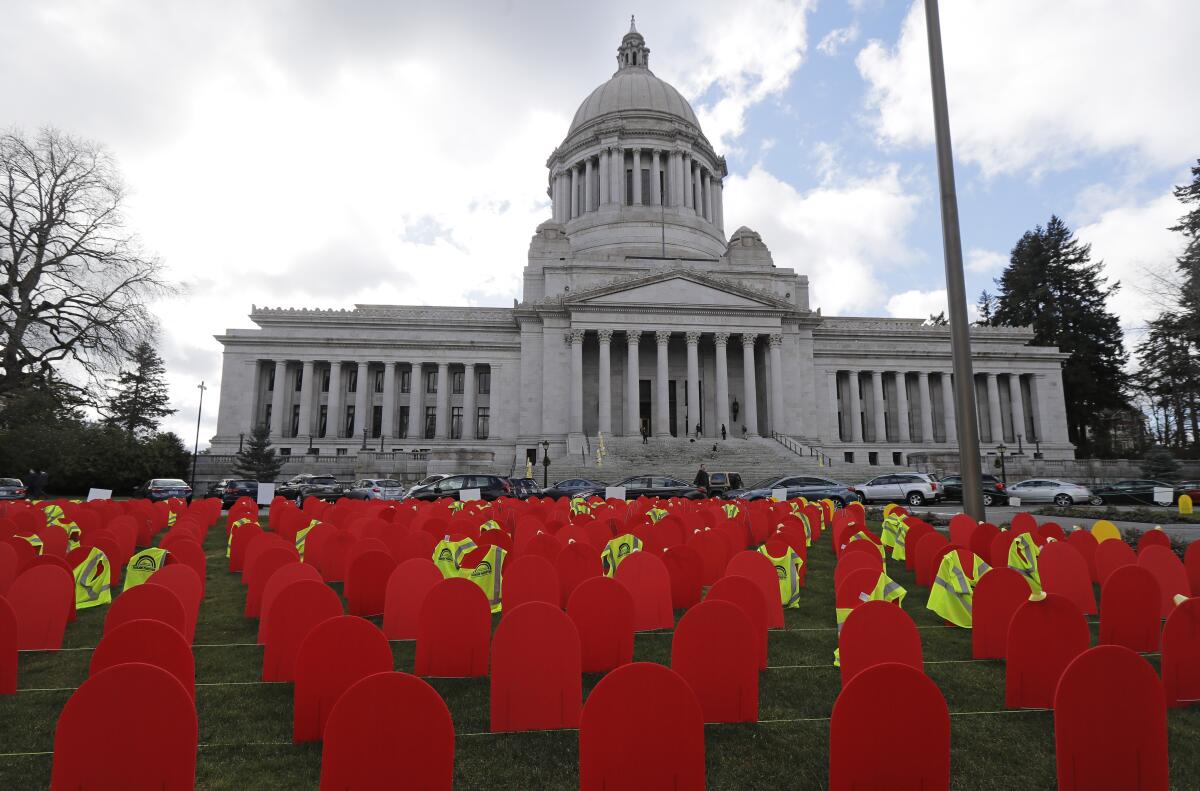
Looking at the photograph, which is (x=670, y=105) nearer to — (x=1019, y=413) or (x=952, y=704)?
(x=1019, y=413)

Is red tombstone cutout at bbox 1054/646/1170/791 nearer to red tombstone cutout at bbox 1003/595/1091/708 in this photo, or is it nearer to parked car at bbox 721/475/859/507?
red tombstone cutout at bbox 1003/595/1091/708

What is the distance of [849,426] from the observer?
5588cm

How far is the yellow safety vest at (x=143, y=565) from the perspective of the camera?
7.75 m

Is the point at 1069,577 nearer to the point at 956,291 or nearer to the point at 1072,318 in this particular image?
the point at 956,291

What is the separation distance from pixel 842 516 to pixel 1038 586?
17.6ft

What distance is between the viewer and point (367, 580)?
7812mm

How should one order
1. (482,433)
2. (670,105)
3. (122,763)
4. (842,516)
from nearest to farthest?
(122,763)
(842,516)
(482,433)
(670,105)

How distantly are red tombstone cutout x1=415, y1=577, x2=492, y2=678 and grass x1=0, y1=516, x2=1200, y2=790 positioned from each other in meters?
0.17

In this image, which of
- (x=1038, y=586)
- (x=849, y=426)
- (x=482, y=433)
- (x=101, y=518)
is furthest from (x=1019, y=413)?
(x=101, y=518)

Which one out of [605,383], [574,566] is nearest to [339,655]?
[574,566]

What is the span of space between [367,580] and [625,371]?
4528 centimetres

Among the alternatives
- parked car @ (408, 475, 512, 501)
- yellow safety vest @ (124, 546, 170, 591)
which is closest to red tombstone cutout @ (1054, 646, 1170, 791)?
yellow safety vest @ (124, 546, 170, 591)

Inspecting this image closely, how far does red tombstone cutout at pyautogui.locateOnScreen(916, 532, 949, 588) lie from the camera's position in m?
9.36

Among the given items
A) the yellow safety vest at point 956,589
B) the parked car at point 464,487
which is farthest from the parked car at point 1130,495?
the yellow safety vest at point 956,589
